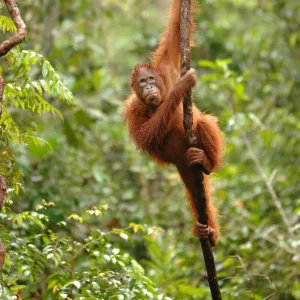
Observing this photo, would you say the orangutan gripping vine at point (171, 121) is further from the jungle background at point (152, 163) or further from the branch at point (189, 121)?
the jungle background at point (152, 163)

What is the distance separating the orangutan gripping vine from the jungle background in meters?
0.37

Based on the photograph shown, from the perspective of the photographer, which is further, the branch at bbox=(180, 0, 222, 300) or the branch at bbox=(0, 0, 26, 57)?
the branch at bbox=(180, 0, 222, 300)

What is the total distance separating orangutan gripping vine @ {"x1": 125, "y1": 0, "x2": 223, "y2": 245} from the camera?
409 cm

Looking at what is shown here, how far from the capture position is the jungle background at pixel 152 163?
524 cm

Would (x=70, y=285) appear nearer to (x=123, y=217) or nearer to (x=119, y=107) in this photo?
(x=123, y=217)

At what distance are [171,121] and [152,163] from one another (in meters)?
3.71

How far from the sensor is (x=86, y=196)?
6656 millimetres

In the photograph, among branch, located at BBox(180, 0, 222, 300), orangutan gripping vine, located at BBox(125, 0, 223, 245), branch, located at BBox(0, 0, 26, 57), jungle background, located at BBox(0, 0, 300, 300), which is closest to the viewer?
branch, located at BBox(0, 0, 26, 57)

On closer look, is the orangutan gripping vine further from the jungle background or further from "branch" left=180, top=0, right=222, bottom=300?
the jungle background

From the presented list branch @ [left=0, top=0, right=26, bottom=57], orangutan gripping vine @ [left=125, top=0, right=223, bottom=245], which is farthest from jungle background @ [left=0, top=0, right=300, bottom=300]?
branch @ [left=0, top=0, right=26, bottom=57]

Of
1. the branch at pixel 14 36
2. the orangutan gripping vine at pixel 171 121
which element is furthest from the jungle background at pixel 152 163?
the branch at pixel 14 36

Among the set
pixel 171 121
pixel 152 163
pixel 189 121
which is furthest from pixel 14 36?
pixel 152 163

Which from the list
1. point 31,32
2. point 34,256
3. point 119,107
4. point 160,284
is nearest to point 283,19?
point 119,107

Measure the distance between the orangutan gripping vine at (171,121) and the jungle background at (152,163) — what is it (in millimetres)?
370
